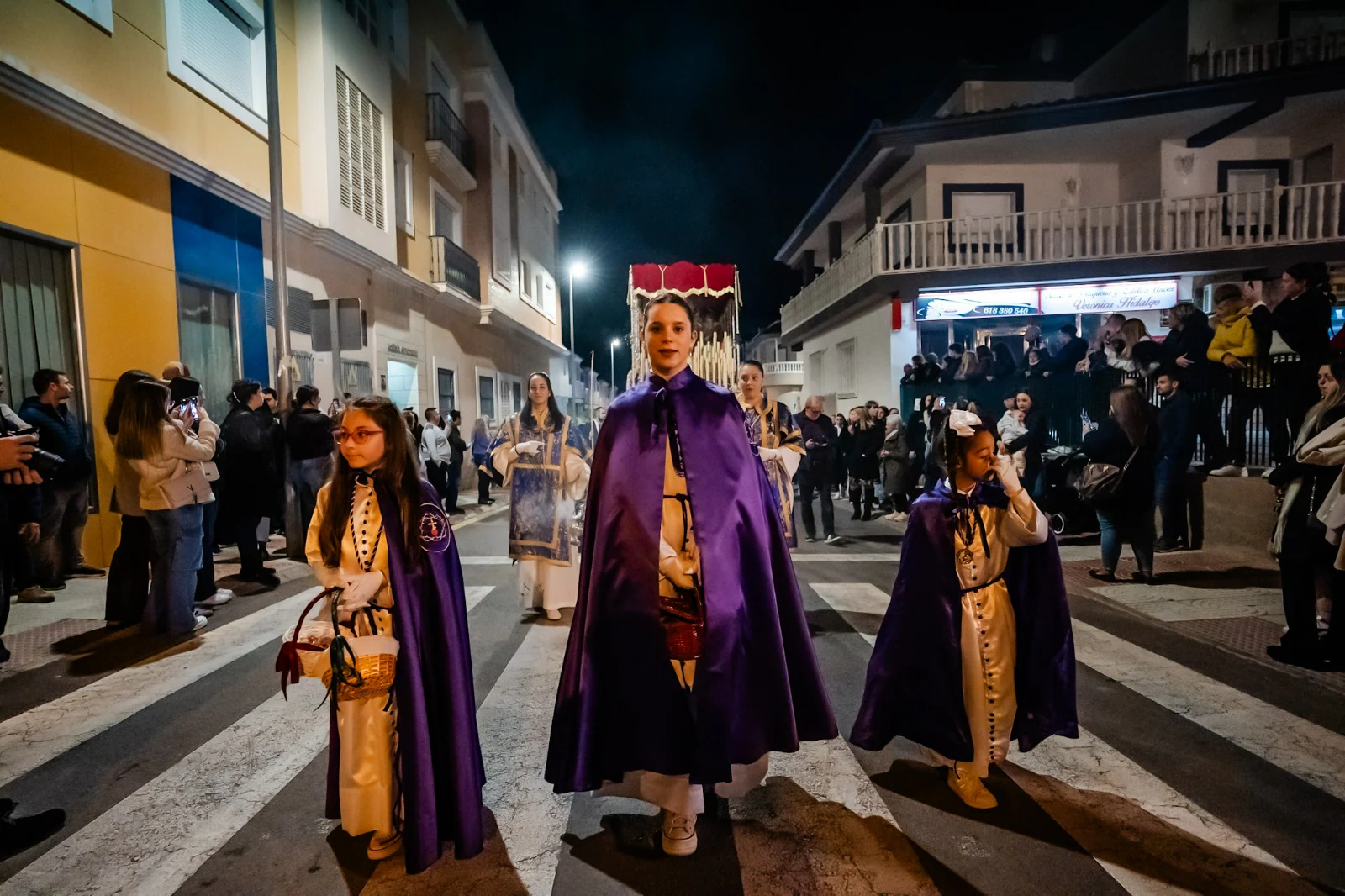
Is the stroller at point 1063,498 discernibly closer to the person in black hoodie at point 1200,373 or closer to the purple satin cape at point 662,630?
the person in black hoodie at point 1200,373

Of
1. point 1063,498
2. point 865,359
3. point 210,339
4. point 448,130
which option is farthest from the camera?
point 448,130

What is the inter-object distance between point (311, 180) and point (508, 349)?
51.0 feet

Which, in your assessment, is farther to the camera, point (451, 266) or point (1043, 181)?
point (451, 266)

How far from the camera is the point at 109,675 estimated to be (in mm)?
4941

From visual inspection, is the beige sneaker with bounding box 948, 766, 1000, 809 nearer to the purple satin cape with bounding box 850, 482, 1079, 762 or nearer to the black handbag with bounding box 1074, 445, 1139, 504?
the purple satin cape with bounding box 850, 482, 1079, 762

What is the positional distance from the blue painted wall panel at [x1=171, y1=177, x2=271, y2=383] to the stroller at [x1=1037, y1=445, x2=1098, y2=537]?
38.8 feet

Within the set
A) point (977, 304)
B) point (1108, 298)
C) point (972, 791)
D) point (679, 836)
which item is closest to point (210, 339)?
point (679, 836)

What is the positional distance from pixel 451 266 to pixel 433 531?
18.3 meters

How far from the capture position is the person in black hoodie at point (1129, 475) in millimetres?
6926

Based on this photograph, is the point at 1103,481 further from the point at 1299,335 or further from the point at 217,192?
the point at 217,192

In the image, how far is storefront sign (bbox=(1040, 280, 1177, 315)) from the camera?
17.1 metres

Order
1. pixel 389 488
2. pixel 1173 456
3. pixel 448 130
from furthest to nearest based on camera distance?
pixel 448 130 → pixel 1173 456 → pixel 389 488

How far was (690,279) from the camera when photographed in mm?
10508

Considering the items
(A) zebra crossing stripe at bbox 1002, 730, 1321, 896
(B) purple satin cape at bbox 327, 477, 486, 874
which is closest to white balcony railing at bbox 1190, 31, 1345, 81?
(A) zebra crossing stripe at bbox 1002, 730, 1321, 896
